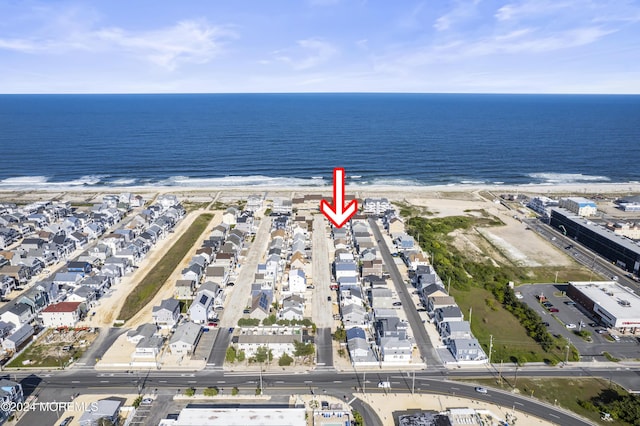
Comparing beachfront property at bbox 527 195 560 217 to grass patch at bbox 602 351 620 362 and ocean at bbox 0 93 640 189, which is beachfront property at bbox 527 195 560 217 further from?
grass patch at bbox 602 351 620 362

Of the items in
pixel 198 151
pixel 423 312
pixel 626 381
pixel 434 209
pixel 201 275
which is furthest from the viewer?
pixel 198 151

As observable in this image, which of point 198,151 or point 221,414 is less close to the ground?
point 198,151

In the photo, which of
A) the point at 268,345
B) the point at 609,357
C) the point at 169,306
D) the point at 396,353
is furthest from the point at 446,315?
the point at 169,306

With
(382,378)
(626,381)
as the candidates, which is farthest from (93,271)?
(626,381)

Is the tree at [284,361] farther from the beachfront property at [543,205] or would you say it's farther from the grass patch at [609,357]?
the beachfront property at [543,205]

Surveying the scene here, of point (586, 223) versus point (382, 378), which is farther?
point (586, 223)

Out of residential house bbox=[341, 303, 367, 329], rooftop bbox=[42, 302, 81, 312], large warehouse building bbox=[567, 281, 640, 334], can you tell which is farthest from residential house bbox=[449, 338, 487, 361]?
rooftop bbox=[42, 302, 81, 312]

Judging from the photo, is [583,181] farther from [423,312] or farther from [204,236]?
[204,236]

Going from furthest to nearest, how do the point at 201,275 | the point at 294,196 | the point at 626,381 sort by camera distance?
the point at 294,196 → the point at 201,275 → the point at 626,381
